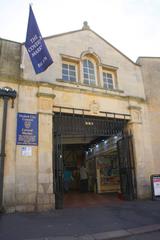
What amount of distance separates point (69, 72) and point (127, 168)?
5.11 m

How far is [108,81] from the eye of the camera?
10.5 meters

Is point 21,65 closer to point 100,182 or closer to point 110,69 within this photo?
point 110,69

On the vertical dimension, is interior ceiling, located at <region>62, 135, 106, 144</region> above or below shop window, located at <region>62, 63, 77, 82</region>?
below

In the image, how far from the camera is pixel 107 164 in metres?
13.1

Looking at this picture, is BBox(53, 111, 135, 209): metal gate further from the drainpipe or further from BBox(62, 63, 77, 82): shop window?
the drainpipe

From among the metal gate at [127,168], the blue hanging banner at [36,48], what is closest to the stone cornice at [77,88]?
the blue hanging banner at [36,48]

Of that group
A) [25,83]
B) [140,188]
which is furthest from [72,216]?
[25,83]

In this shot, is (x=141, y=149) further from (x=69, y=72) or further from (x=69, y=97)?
(x=69, y=72)

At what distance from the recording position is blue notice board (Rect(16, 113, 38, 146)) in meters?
7.39

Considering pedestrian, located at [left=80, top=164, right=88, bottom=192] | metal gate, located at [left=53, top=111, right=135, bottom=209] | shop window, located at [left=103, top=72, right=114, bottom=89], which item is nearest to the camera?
metal gate, located at [left=53, top=111, right=135, bottom=209]

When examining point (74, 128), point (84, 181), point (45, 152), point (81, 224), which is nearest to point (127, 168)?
point (74, 128)

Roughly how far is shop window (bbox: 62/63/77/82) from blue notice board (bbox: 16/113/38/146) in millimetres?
2638

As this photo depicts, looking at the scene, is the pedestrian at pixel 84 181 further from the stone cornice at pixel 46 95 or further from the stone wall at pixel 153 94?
the stone cornice at pixel 46 95

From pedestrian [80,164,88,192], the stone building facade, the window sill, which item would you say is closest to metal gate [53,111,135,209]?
the stone building facade
